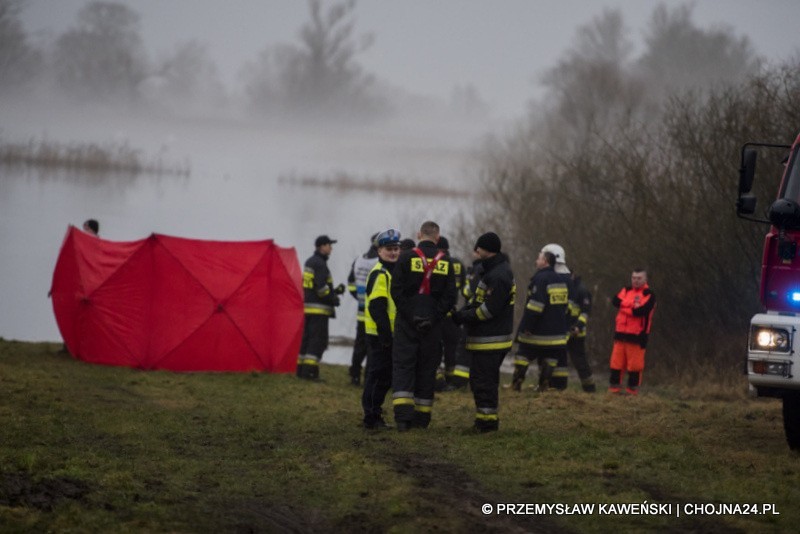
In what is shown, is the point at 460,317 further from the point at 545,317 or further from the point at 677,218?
the point at 677,218

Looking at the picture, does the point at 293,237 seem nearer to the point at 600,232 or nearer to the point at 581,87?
the point at 581,87

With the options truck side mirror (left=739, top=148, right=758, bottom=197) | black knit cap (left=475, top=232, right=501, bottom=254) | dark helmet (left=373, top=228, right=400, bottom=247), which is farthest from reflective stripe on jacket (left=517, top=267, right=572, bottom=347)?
truck side mirror (left=739, top=148, right=758, bottom=197)

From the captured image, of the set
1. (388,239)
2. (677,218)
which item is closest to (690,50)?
(677,218)

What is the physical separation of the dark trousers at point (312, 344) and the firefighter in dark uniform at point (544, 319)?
107 inches

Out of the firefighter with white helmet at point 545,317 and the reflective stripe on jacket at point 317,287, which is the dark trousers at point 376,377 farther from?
the reflective stripe on jacket at point 317,287

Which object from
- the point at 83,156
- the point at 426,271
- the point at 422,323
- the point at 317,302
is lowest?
the point at 317,302

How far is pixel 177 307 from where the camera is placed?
17.0 m

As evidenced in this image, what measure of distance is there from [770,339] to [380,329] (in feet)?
11.4

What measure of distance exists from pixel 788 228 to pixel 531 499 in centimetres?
329

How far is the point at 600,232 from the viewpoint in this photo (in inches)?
945

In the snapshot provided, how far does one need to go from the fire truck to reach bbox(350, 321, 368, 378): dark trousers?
20.5 ft

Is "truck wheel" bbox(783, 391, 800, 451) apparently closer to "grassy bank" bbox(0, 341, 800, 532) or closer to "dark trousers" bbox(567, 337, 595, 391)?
"grassy bank" bbox(0, 341, 800, 532)

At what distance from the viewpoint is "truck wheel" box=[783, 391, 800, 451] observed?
9984mm

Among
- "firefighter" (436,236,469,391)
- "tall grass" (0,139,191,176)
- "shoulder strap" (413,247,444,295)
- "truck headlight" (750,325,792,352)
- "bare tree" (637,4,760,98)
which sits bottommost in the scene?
"firefighter" (436,236,469,391)
